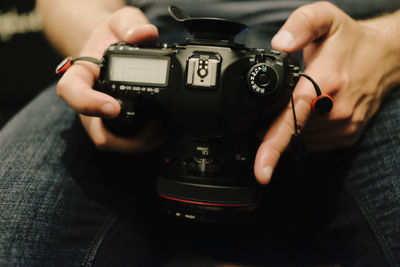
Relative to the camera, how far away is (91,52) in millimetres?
501

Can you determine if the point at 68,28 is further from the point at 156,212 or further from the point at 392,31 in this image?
the point at 392,31

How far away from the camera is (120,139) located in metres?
0.46

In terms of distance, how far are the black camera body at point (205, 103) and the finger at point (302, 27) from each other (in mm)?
34

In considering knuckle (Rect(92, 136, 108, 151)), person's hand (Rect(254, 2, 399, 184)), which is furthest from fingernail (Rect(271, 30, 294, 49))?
knuckle (Rect(92, 136, 108, 151))

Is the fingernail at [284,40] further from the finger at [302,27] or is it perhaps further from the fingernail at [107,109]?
the fingernail at [107,109]

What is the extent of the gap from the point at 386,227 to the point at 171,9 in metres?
0.36

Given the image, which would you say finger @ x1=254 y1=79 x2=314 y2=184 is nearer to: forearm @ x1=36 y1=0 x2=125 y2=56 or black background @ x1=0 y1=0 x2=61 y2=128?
forearm @ x1=36 y1=0 x2=125 y2=56

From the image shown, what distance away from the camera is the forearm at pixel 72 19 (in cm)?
66

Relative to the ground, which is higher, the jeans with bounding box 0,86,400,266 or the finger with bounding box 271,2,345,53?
the finger with bounding box 271,2,345,53

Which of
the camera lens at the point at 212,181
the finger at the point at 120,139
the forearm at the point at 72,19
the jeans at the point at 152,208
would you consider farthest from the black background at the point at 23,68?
the camera lens at the point at 212,181

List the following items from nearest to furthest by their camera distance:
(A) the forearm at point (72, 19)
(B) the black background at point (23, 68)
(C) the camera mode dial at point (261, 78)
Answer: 1. (C) the camera mode dial at point (261, 78)
2. (A) the forearm at point (72, 19)
3. (B) the black background at point (23, 68)

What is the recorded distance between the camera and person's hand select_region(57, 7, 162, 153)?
394mm

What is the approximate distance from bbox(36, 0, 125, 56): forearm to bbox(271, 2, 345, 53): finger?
35cm

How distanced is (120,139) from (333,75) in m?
0.27
